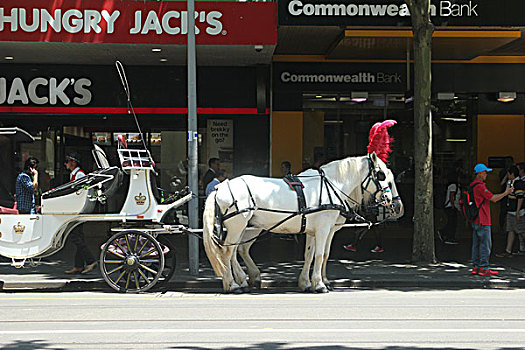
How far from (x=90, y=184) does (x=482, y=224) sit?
6.57m

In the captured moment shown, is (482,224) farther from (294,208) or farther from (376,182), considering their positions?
(294,208)

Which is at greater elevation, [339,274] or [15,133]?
[15,133]

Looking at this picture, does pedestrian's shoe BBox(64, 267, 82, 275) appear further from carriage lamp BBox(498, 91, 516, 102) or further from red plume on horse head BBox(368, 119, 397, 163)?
carriage lamp BBox(498, 91, 516, 102)

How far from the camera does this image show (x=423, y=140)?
12523 millimetres

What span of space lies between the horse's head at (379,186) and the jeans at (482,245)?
6.32 feet

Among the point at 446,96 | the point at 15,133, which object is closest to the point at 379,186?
the point at 15,133

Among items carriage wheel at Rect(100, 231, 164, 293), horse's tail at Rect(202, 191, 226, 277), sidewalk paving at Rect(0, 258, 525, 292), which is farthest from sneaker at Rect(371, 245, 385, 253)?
carriage wheel at Rect(100, 231, 164, 293)

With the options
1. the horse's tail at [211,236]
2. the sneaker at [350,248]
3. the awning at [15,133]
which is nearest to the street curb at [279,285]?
the horse's tail at [211,236]

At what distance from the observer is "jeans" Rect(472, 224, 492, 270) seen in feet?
37.4

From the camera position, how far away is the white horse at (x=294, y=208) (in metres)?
9.74

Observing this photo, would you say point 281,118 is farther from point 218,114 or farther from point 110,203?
point 110,203

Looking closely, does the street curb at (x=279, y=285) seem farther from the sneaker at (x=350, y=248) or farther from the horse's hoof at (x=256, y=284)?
the sneaker at (x=350, y=248)

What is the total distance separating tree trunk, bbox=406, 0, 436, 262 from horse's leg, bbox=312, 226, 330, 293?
319cm

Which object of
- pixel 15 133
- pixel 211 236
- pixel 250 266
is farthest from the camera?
pixel 250 266
